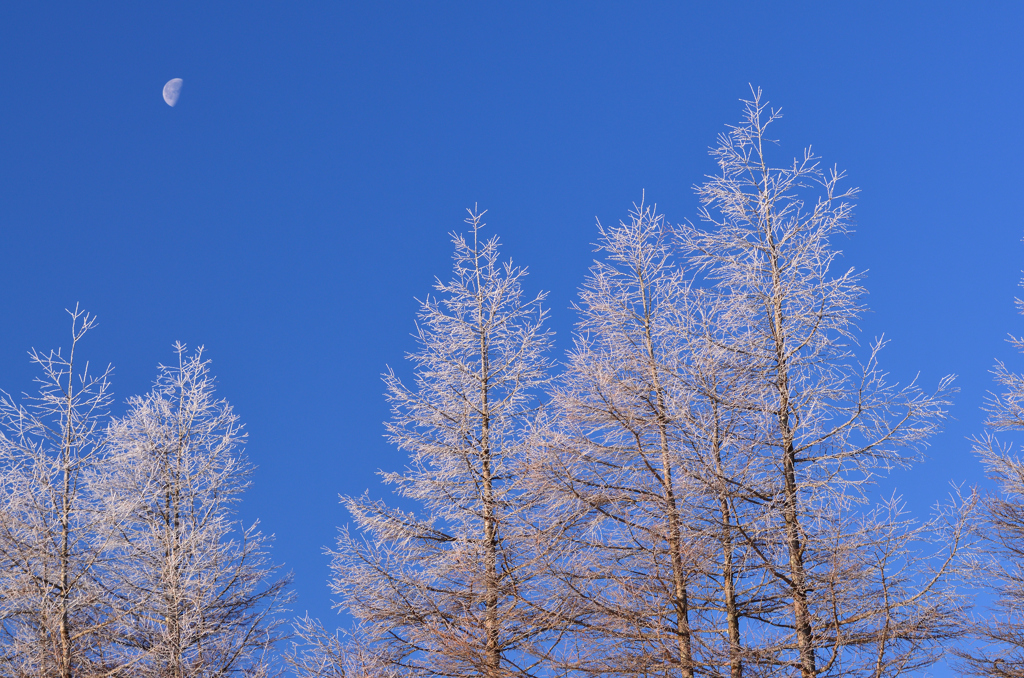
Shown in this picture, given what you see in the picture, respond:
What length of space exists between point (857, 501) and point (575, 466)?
137 inches

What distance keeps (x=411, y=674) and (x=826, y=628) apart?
19.5ft

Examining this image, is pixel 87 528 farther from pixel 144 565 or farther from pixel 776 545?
pixel 776 545

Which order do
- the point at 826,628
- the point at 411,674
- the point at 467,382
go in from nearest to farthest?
the point at 826,628 → the point at 411,674 → the point at 467,382

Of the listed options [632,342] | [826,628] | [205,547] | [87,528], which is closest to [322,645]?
[205,547]

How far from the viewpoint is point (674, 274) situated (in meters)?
12.9

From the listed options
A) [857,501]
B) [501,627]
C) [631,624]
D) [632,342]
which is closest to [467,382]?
[632,342]

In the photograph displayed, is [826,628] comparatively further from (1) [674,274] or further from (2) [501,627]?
(1) [674,274]

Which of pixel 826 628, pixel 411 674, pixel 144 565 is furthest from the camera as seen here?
pixel 144 565

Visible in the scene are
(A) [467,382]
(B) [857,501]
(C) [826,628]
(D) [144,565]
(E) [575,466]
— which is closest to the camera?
(C) [826,628]

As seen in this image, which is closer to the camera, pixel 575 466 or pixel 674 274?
pixel 575 466

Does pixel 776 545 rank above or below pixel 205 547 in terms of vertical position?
below

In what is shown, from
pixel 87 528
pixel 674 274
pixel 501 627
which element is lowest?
pixel 501 627

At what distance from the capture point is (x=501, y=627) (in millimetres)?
12117

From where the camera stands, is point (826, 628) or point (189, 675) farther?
point (189, 675)
